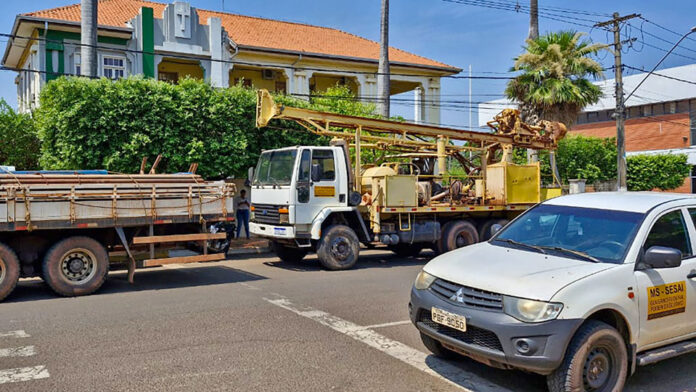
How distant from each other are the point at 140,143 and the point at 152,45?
35.6 feet

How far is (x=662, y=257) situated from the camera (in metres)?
4.94

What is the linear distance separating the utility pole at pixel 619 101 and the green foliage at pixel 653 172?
8446mm

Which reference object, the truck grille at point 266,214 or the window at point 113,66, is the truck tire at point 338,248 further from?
the window at point 113,66

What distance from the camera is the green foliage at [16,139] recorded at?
55.3 feet

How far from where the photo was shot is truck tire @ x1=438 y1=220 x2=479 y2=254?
1445 centimetres

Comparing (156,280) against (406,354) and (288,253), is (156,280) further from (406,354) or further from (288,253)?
(406,354)

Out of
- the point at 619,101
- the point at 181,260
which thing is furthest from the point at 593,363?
the point at 619,101

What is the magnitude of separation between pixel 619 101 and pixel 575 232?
2112 centimetres

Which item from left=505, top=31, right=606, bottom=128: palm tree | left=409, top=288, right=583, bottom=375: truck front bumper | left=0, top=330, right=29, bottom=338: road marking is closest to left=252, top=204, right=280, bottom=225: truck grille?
left=0, top=330, right=29, bottom=338: road marking

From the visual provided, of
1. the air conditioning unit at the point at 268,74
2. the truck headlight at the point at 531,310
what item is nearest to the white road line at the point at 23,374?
the truck headlight at the point at 531,310

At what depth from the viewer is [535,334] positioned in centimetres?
454

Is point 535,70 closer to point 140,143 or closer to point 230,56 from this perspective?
point 230,56

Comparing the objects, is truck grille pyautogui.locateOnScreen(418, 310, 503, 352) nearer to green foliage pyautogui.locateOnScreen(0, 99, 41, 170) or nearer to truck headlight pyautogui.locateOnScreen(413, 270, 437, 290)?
truck headlight pyautogui.locateOnScreen(413, 270, 437, 290)

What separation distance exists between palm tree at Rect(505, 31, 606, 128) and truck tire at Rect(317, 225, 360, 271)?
504 inches
